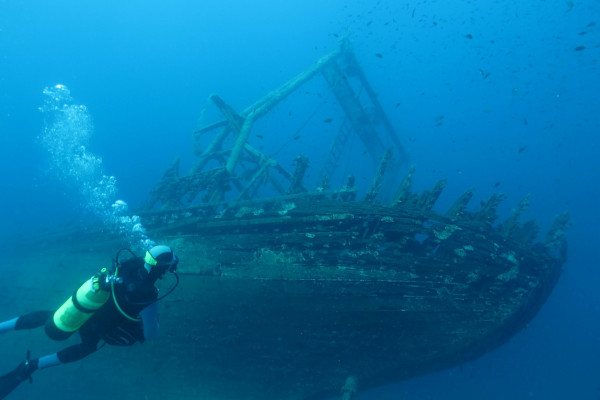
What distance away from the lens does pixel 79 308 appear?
4.04 meters

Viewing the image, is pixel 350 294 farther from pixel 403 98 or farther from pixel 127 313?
pixel 403 98

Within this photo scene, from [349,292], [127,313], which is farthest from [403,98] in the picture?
[127,313]

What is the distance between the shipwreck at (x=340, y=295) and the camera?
18.8 ft

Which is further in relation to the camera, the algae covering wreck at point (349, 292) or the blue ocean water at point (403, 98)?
the blue ocean water at point (403, 98)

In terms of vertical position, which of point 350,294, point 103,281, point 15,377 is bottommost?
point 15,377

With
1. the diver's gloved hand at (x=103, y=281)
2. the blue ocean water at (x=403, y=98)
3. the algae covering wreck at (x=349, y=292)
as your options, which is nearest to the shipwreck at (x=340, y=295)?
the algae covering wreck at (x=349, y=292)

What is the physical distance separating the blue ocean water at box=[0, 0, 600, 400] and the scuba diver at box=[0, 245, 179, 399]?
8.45m

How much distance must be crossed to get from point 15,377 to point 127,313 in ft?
7.90

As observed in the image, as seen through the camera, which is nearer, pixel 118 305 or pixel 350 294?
pixel 118 305

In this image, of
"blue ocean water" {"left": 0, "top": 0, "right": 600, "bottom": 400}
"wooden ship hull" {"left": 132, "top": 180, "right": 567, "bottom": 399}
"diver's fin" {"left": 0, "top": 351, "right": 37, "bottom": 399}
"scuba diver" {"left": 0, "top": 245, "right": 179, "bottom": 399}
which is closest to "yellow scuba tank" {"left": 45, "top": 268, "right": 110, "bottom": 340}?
"scuba diver" {"left": 0, "top": 245, "right": 179, "bottom": 399}

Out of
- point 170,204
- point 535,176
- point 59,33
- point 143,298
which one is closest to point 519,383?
point 170,204

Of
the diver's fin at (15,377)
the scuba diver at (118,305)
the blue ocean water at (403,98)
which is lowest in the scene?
the diver's fin at (15,377)

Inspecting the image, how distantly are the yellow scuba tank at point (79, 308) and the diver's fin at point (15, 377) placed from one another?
3.55ft

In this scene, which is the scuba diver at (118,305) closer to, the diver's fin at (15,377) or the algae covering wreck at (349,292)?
the diver's fin at (15,377)
